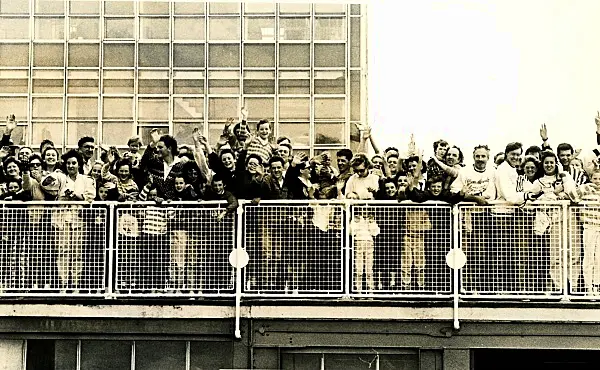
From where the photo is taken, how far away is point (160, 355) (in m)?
13.2

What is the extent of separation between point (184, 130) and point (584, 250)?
881 cm

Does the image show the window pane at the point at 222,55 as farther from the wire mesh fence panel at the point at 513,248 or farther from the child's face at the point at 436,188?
the wire mesh fence panel at the point at 513,248

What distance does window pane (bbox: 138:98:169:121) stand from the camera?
19.0 metres

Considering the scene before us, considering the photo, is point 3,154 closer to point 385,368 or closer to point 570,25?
point 385,368

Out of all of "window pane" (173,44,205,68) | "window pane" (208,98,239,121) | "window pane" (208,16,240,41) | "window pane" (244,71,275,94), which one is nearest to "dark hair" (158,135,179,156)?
"window pane" (208,98,239,121)

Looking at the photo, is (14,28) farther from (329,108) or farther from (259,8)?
(329,108)

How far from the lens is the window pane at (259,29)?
19000mm

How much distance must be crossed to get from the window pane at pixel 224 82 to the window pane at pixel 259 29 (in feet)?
2.50

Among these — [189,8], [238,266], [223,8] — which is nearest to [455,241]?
[238,266]

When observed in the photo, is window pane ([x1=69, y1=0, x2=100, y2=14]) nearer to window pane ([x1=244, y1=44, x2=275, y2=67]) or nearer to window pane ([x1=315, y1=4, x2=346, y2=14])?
window pane ([x1=244, y1=44, x2=275, y2=67])

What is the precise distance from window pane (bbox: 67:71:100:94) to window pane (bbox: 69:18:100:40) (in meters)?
0.67

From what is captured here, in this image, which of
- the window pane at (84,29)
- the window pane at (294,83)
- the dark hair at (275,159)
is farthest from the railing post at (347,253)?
the window pane at (84,29)

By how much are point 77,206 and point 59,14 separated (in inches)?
307

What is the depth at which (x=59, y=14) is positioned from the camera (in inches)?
761
